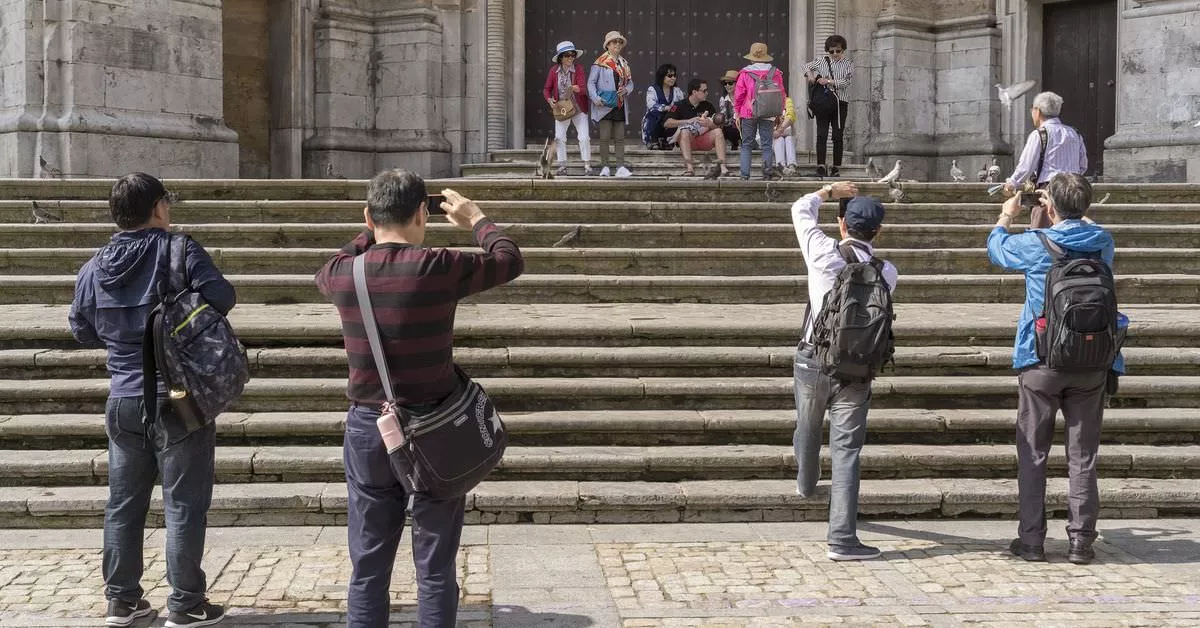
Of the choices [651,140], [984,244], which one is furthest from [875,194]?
[651,140]

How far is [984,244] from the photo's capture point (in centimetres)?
1099

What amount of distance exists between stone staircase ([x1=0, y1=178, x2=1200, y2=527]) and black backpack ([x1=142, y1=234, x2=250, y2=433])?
1.78m

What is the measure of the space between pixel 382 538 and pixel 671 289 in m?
6.10

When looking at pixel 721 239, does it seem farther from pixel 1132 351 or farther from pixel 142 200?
pixel 142 200

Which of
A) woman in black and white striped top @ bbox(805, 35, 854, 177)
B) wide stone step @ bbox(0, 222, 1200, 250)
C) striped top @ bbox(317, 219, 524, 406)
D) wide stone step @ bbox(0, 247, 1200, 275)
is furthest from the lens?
woman in black and white striped top @ bbox(805, 35, 854, 177)

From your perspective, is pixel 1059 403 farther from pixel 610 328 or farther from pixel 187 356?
pixel 187 356

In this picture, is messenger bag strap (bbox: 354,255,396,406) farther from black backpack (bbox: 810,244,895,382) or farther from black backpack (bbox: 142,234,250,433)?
black backpack (bbox: 810,244,895,382)

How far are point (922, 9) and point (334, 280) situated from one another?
49.2 ft

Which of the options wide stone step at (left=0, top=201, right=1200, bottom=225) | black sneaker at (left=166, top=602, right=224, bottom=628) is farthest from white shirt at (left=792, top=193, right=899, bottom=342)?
wide stone step at (left=0, top=201, right=1200, bottom=225)

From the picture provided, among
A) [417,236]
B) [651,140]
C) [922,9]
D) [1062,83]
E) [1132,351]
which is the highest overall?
[922,9]

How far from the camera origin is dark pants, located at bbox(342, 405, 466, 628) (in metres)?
3.93

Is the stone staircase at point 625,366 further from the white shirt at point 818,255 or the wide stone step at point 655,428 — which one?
the white shirt at point 818,255

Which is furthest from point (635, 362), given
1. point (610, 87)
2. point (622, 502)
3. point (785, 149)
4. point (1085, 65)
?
point (1085, 65)

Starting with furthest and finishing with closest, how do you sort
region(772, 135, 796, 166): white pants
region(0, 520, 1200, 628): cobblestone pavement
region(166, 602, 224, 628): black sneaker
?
region(772, 135, 796, 166): white pants < region(0, 520, 1200, 628): cobblestone pavement < region(166, 602, 224, 628): black sneaker
